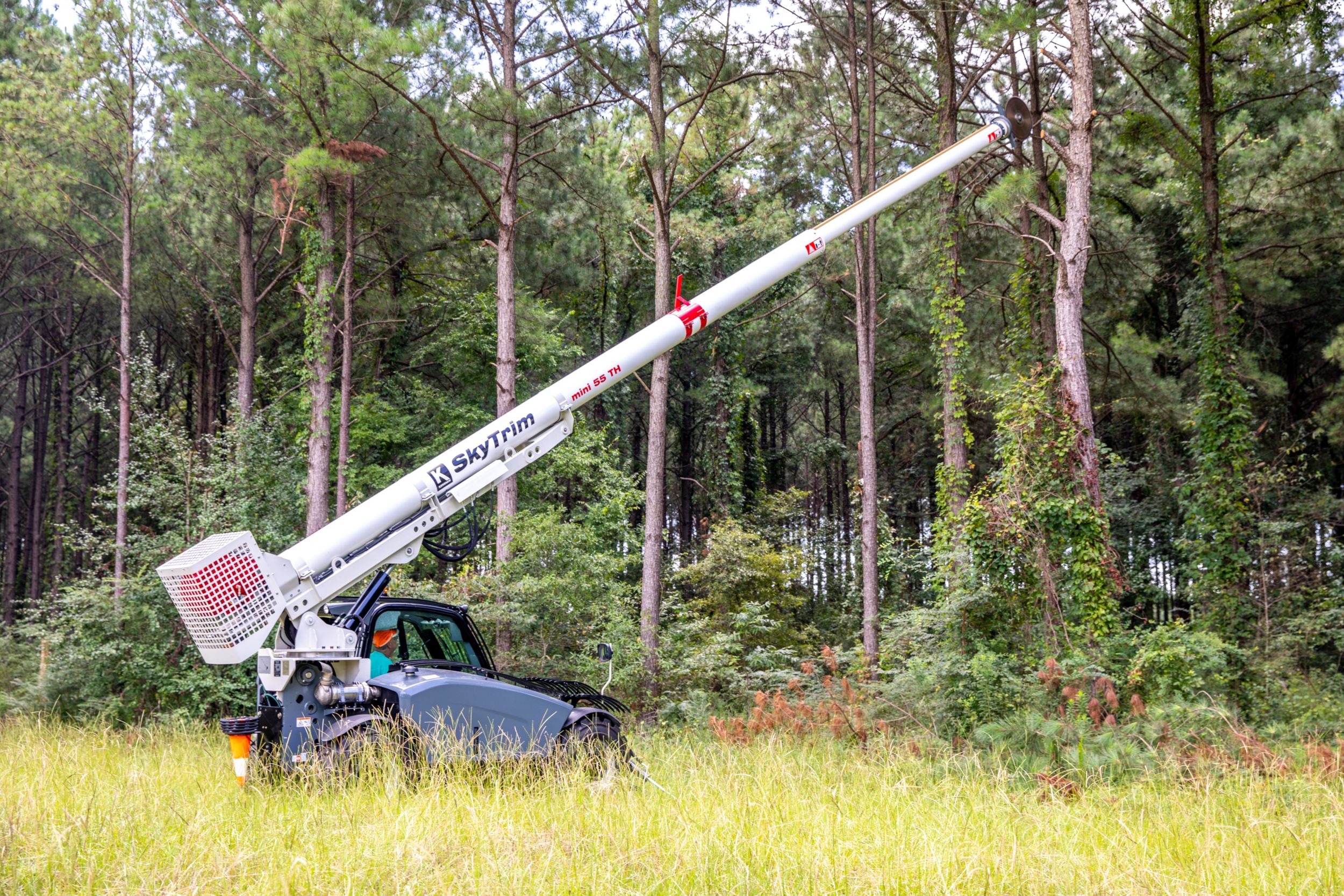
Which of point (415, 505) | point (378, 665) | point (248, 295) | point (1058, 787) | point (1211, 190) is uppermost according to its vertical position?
point (248, 295)

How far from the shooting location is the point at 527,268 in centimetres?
2102

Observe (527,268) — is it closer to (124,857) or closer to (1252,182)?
(1252,182)

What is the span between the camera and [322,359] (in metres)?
16.4

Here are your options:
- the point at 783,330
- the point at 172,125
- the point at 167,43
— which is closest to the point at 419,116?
the point at 167,43

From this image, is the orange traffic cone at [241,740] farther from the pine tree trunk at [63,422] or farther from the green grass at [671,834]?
the pine tree trunk at [63,422]

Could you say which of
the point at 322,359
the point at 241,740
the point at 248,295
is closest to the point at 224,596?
the point at 241,740

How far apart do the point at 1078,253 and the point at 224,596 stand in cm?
1025

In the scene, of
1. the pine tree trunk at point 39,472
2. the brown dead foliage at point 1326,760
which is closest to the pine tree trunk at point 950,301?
the brown dead foliage at point 1326,760

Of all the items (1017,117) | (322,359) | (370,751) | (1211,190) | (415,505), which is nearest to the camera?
(370,751)

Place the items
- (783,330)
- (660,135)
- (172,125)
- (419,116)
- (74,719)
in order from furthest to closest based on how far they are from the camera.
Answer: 1. (783,330)
2. (172,125)
3. (419,116)
4. (660,135)
5. (74,719)

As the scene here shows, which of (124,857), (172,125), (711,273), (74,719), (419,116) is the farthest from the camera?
(711,273)

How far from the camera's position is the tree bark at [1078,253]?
11.2 m

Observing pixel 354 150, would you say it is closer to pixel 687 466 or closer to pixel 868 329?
pixel 868 329

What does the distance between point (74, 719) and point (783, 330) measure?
19.7 meters
